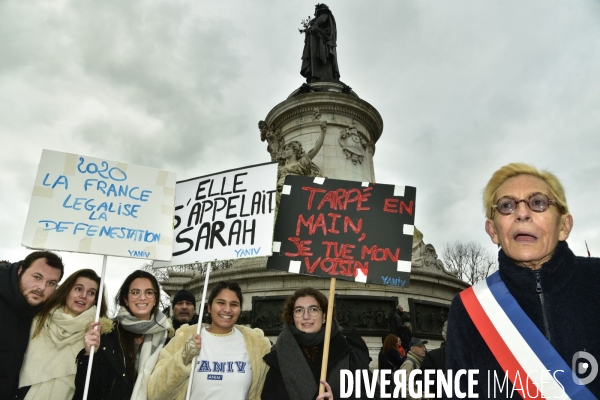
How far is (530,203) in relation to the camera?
7.15 ft

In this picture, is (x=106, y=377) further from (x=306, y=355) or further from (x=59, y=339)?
(x=306, y=355)

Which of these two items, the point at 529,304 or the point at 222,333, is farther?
the point at 222,333

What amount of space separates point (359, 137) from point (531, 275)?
13948 mm

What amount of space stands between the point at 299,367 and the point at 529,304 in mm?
1948

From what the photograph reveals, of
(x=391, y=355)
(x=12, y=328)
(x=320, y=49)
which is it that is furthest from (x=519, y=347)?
(x=320, y=49)

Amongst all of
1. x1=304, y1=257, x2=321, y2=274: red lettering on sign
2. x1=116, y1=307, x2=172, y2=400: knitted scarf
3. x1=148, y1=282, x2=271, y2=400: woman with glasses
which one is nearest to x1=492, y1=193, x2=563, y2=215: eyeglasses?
x1=304, y1=257, x2=321, y2=274: red lettering on sign

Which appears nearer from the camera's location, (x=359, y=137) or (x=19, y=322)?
(x=19, y=322)

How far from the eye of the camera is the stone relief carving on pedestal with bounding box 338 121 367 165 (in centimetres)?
1516

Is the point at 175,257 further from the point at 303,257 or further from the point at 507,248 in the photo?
the point at 507,248

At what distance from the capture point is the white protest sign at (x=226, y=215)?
4195mm

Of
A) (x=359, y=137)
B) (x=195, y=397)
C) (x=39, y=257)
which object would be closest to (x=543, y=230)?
(x=195, y=397)

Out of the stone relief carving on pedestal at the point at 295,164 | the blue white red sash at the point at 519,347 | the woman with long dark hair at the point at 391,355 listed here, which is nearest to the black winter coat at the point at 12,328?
the blue white red sash at the point at 519,347

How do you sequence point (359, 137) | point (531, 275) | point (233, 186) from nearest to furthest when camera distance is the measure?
point (531, 275)
point (233, 186)
point (359, 137)

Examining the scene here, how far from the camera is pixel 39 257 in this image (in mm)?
3537
